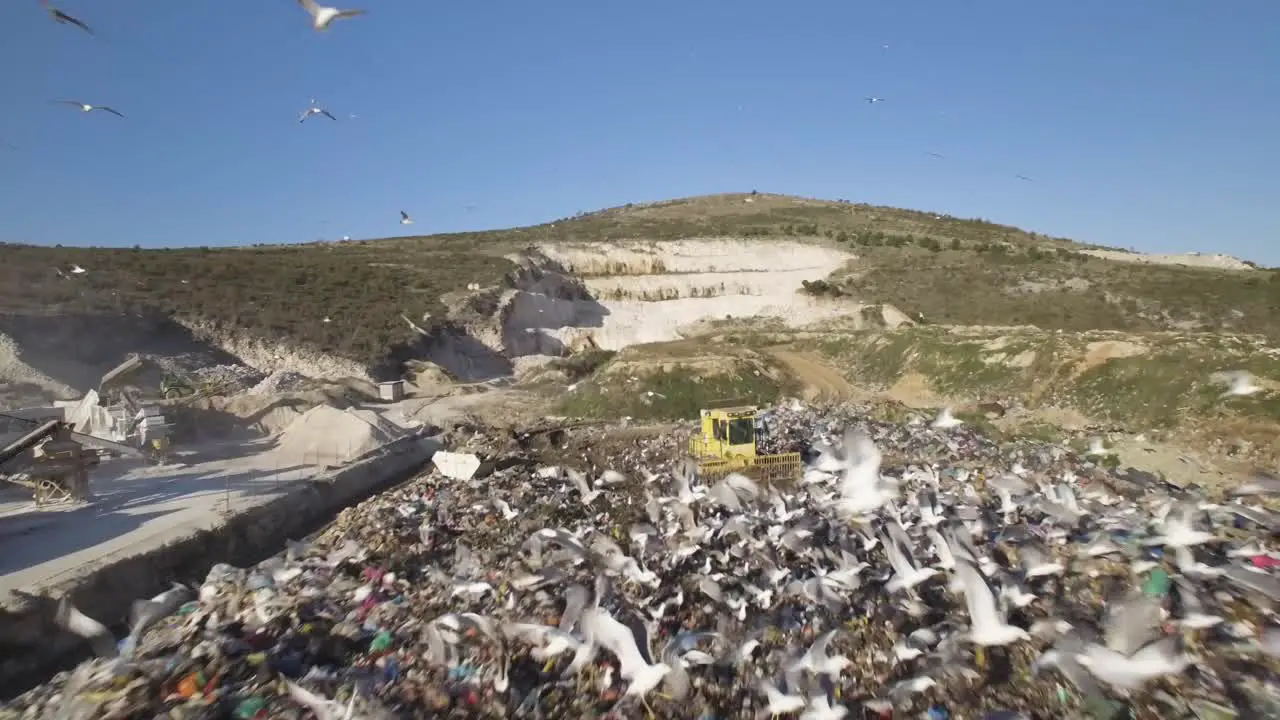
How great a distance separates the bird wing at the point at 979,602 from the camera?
435cm

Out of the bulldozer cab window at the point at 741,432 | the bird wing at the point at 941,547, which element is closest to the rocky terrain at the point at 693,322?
the bulldozer cab window at the point at 741,432

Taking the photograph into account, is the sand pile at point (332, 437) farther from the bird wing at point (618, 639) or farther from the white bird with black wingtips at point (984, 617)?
the white bird with black wingtips at point (984, 617)

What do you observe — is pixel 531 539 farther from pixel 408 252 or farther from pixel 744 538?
pixel 408 252

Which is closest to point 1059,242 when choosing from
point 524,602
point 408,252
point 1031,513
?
point 408,252

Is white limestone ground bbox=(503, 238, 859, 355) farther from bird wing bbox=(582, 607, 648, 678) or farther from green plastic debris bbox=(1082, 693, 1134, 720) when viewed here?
green plastic debris bbox=(1082, 693, 1134, 720)

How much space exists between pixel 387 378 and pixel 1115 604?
25.0 metres

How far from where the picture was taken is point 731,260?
136 ft

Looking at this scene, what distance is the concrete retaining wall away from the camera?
22.4 feet

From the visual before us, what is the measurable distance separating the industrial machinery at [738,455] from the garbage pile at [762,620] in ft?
9.31

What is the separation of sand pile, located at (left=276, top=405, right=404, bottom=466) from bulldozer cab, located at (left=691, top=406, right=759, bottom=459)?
310 inches

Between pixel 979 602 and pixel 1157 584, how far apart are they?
171 cm

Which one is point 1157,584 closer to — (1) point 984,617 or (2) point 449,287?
(1) point 984,617

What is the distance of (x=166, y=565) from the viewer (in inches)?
345

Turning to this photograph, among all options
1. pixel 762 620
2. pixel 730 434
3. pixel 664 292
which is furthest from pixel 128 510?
pixel 664 292
